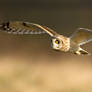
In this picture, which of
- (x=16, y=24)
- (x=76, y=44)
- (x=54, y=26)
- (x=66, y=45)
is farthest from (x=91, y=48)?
(x=16, y=24)

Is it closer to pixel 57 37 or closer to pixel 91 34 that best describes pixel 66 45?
pixel 57 37

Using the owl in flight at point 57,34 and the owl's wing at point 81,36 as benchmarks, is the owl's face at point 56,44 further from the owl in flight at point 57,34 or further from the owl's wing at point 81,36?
the owl's wing at point 81,36

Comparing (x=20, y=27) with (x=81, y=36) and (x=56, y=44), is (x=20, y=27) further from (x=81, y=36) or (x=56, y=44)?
(x=81, y=36)

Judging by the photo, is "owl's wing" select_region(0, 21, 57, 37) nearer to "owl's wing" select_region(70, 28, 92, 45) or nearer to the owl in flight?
the owl in flight

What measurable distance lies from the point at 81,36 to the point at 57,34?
0.31 metres

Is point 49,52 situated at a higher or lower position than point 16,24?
lower

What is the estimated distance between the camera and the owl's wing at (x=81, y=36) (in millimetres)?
Answer: 2178

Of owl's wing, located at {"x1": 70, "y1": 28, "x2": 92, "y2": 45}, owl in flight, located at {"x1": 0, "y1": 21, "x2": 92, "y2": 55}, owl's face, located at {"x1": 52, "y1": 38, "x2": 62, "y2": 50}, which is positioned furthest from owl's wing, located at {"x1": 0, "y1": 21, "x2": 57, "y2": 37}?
owl's wing, located at {"x1": 70, "y1": 28, "x2": 92, "y2": 45}

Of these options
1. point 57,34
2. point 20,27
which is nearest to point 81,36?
point 57,34

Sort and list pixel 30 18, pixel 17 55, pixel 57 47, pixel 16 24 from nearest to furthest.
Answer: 1. pixel 57 47
2. pixel 16 24
3. pixel 30 18
4. pixel 17 55

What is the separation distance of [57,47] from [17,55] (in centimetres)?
125

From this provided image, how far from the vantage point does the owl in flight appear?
1984mm

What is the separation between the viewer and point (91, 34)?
2248 millimetres

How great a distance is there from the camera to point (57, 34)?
202cm
